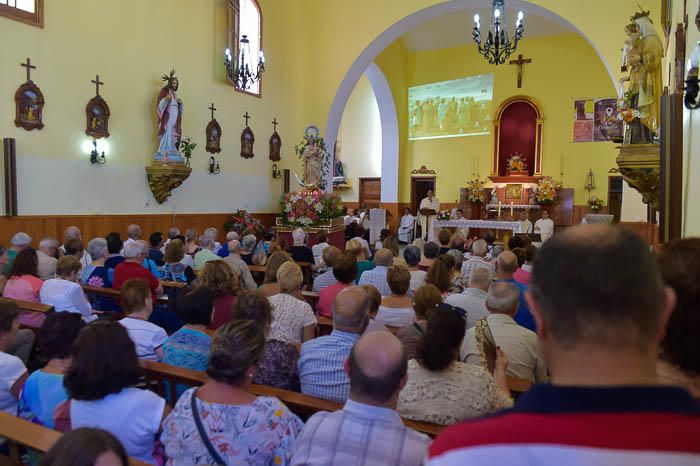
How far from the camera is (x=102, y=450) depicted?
1.38m

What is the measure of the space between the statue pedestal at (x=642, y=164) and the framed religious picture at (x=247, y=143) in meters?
8.13

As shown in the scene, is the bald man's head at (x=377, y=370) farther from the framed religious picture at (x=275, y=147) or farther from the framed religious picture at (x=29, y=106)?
the framed religious picture at (x=275, y=147)

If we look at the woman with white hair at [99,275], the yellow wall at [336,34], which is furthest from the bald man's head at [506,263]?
the yellow wall at [336,34]

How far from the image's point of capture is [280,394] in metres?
2.48

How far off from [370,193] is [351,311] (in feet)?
54.4

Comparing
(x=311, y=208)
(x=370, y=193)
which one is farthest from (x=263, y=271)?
(x=370, y=193)

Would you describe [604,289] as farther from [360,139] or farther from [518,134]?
[360,139]

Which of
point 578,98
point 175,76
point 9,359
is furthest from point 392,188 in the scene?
point 9,359

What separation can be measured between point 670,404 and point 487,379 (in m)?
1.45

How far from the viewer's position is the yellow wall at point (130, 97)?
25.6 feet

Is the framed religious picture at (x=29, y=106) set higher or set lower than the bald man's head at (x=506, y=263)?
higher

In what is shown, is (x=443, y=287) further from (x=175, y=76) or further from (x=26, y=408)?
(x=175, y=76)

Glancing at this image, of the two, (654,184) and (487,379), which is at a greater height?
(654,184)

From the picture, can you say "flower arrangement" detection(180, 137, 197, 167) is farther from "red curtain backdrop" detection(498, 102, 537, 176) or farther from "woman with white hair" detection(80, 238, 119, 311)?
"red curtain backdrop" detection(498, 102, 537, 176)
